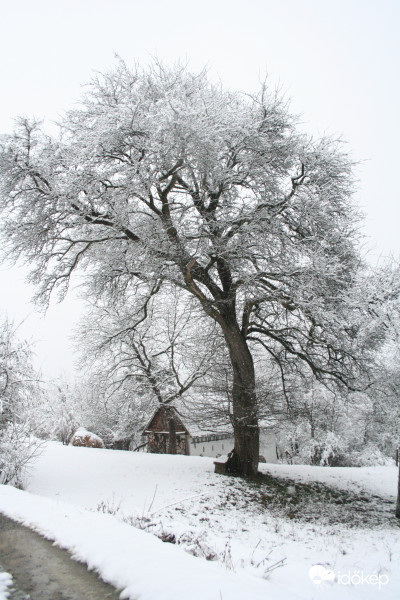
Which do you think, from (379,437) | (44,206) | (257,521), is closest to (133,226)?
(44,206)

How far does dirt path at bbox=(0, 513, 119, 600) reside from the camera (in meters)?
2.88

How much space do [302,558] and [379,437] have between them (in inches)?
854

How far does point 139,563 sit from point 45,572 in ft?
2.69

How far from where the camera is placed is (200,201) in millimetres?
10312

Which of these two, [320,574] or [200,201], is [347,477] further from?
[200,201]

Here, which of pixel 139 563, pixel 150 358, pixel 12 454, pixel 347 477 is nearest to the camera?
pixel 139 563

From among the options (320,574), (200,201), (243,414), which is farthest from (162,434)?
(320,574)

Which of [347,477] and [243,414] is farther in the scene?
[347,477]

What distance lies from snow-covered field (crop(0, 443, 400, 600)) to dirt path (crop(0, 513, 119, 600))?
0.12 meters

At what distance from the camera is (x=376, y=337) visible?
31.1 feet

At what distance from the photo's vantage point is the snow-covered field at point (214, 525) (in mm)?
3121

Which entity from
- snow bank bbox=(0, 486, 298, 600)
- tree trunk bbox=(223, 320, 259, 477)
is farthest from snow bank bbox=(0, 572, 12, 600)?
tree trunk bbox=(223, 320, 259, 477)

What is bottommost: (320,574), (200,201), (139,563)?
(320,574)

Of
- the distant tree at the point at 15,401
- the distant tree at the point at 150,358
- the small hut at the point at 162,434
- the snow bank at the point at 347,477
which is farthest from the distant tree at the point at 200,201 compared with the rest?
the small hut at the point at 162,434
